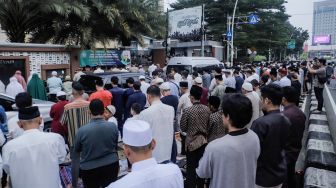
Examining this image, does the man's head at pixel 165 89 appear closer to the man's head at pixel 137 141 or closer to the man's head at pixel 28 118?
the man's head at pixel 28 118

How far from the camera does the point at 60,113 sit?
5.89 metres

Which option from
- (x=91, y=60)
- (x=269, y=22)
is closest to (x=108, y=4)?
(x=91, y=60)

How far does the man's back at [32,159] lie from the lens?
3238 millimetres

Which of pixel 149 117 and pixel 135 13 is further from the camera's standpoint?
pixel 135 13

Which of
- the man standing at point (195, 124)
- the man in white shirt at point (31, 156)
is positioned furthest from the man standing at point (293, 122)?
the man in white shirt at point (31, 156)

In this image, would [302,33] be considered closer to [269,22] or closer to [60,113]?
[269,22]

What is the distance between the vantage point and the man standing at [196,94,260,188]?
275cm

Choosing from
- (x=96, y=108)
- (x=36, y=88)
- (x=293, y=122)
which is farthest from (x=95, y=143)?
(x=36, y=88)

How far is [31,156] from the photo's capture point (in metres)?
3.29

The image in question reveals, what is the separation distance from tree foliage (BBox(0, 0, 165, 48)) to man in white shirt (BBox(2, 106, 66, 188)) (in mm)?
13052

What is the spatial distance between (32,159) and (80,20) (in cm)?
1456

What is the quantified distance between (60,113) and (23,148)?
2702 millimetres

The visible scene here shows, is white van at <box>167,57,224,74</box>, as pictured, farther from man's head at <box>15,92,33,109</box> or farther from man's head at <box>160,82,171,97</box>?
man's head at <box>15,92,33,109</box>

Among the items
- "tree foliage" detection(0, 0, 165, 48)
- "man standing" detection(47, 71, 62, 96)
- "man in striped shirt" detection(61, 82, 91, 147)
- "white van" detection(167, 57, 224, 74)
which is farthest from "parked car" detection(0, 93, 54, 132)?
"tree foliage" detection(0, 0, 165, 48)
